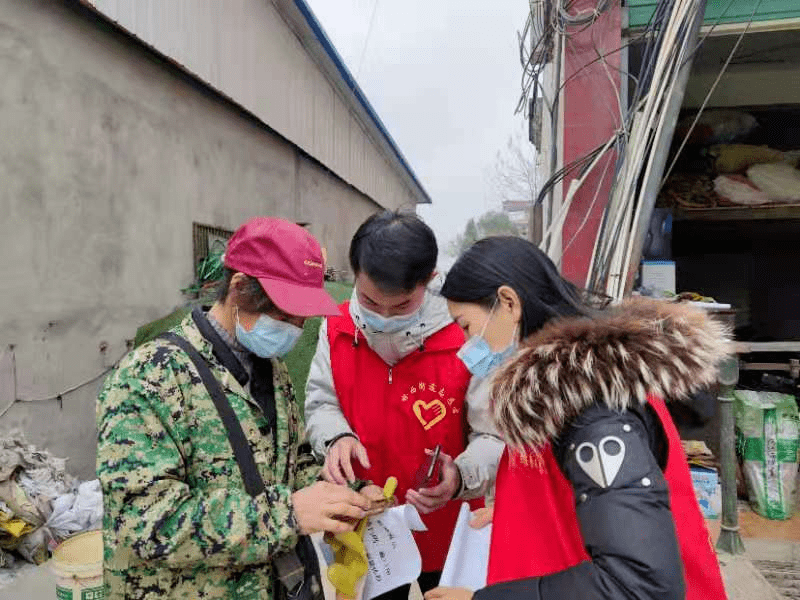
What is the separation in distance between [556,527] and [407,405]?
79 cm

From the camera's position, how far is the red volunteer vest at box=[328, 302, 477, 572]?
6.15 ft

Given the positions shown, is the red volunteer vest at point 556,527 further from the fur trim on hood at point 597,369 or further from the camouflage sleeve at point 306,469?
the camouflage sleeve at point 306,469

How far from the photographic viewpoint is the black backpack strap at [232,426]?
1.32 meters

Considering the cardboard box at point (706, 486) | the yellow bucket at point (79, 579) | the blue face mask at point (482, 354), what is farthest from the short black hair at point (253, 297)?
the cardboard box at point (706, 486)

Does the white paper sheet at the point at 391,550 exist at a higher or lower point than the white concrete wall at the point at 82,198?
lower

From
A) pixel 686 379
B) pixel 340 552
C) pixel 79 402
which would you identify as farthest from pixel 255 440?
pixel 79 402

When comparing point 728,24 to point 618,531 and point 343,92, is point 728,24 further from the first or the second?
point 343,92

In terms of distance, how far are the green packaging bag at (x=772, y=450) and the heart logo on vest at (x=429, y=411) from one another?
2.87 meters

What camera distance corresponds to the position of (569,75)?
366 centimetres

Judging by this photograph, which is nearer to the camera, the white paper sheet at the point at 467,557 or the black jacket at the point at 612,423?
the black jacket at the point at 612,423

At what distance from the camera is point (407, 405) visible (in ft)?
6.13

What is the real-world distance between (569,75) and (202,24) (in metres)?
4.00

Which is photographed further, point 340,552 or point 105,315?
point 105,315

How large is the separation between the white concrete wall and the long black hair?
3465mm
